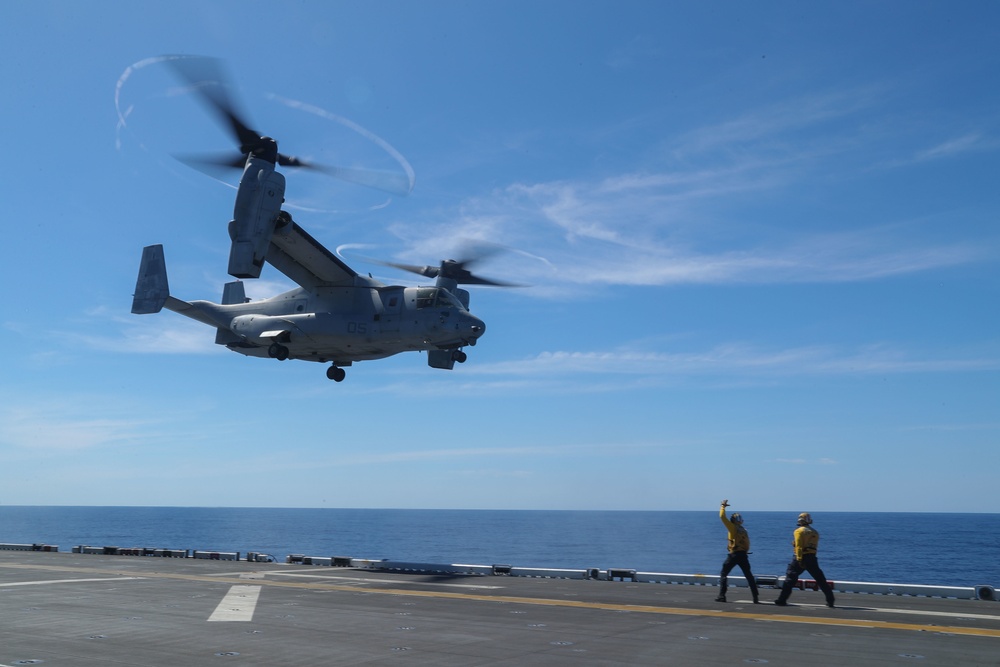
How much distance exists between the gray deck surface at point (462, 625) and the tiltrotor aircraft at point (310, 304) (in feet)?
35.6

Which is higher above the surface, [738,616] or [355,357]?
[355,357]

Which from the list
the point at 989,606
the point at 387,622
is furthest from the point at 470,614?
the point at 989,606

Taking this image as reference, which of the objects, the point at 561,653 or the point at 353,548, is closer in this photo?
the point at 561,653

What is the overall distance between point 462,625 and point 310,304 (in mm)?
20308

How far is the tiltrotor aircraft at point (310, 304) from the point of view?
1072 inches

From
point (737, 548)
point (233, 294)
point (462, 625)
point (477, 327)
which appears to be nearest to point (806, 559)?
point (737, 548)

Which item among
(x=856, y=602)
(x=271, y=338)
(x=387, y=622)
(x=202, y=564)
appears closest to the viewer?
(x=387, y=622)

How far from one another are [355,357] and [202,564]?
399 inches

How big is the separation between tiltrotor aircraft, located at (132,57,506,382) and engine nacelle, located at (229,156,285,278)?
3 cm

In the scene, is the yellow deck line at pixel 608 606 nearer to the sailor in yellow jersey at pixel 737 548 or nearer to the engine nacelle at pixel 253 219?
the sailor in yellow jersey at pixel 737 548

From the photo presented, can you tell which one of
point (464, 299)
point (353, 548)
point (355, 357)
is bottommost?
point (353, 548)

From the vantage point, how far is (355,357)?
110ft

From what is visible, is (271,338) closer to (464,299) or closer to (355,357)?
(355,357)

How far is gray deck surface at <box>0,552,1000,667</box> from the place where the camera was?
1070 centimetres
